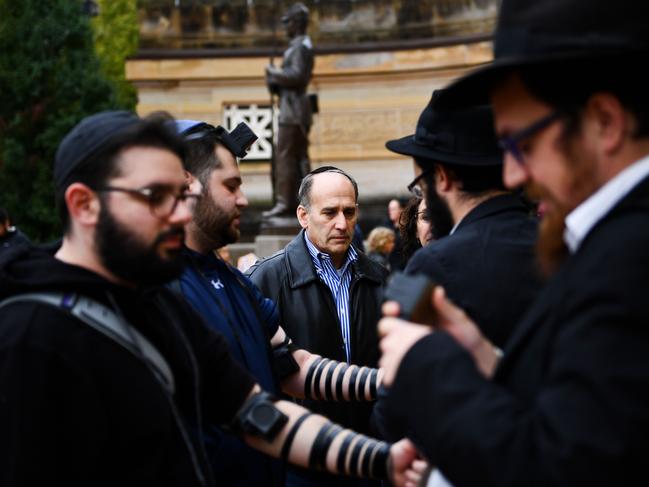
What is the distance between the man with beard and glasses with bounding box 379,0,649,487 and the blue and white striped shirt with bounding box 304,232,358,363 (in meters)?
3.50

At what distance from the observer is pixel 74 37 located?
23062 mm

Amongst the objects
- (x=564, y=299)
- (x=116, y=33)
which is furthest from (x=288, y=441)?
(x=116, y=33)

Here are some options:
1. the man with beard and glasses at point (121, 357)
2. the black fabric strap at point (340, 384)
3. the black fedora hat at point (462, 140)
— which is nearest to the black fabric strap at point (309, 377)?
the black fabric strap at point (340, 384)

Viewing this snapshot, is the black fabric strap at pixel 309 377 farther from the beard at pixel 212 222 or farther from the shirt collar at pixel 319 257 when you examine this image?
the shirt collar at pixel 319 257

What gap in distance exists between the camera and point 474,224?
3262 millimetres

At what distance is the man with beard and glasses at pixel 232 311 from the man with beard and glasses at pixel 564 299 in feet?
5.07

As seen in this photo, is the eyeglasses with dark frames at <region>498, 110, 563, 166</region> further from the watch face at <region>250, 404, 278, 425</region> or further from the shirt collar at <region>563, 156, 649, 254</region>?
the watch face at <region>250, 404, 278, 425</region>

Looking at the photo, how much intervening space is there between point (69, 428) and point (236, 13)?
2313 cm

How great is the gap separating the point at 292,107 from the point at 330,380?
1357 centimetres

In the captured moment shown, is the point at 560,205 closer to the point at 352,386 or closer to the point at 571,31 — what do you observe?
the point at 571,31

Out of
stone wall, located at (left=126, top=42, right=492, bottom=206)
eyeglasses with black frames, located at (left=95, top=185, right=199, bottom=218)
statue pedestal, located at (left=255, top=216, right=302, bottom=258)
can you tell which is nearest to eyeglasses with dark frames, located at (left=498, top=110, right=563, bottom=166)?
eyeglasses with black frames, located at (left=95, top=185, right=199, bottom=218)

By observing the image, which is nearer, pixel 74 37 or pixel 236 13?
pixel 74 37

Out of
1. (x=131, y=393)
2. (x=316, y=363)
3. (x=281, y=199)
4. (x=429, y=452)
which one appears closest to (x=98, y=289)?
(x=131, y=393)

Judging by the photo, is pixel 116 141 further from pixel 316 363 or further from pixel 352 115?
pixel 352 115
